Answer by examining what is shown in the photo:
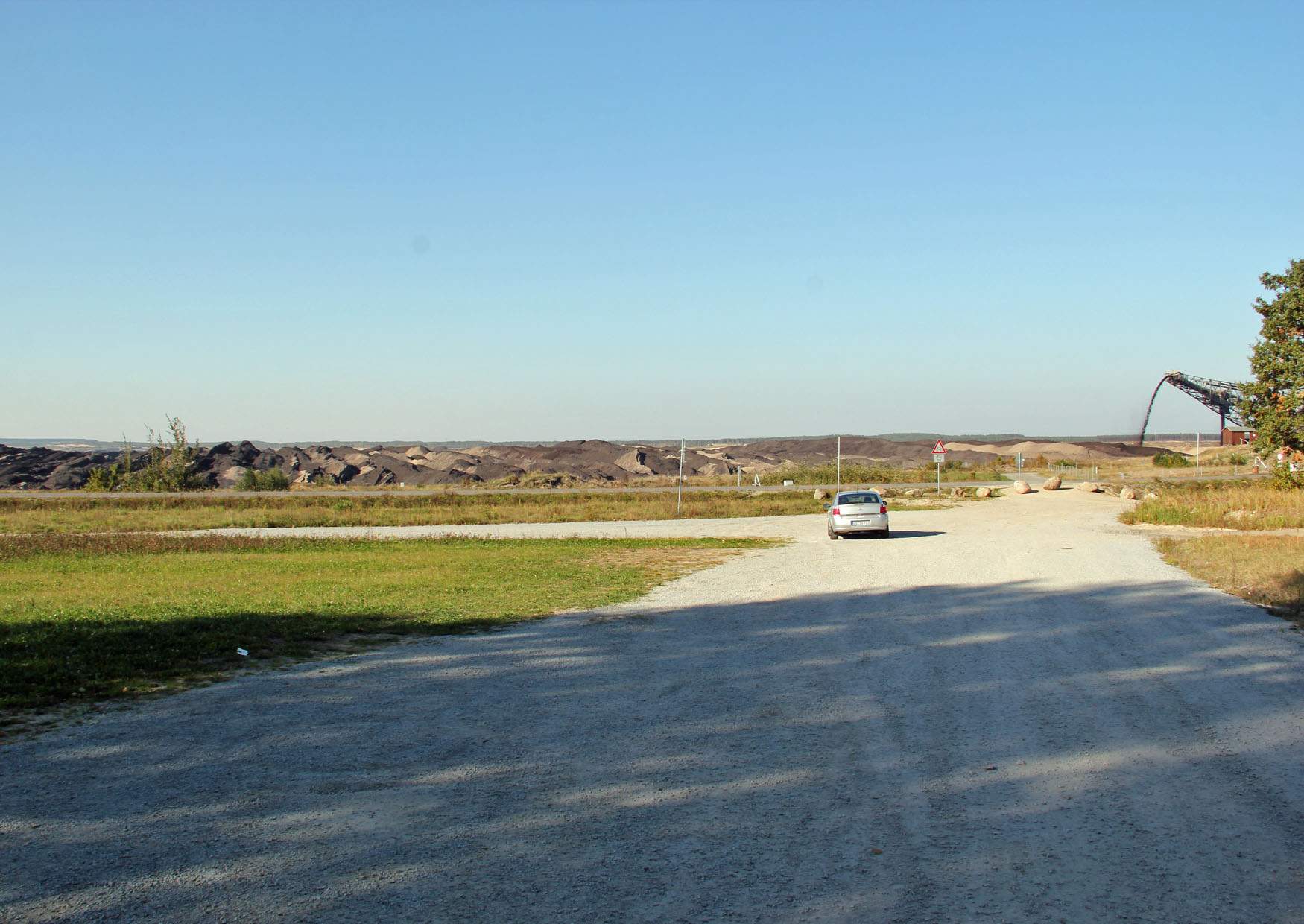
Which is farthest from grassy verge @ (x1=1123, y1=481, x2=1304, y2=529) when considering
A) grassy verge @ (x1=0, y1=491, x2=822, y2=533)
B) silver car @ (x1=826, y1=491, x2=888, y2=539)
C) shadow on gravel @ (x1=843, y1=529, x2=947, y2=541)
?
grassy verge @ (x1=0, y1=491, x2=822, y2=533)

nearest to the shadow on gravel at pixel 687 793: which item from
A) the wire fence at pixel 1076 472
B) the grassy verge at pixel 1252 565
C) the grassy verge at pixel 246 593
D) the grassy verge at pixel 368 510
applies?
the grassy verge at pixel 246 593

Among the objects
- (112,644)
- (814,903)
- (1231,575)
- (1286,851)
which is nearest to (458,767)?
(814,903)

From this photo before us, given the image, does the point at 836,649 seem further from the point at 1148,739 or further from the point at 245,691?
the point at 245,691

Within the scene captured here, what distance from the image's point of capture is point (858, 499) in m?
32.4

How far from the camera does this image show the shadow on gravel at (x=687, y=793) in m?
5.16

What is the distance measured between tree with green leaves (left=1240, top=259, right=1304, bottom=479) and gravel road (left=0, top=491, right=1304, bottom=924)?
26.3 metres

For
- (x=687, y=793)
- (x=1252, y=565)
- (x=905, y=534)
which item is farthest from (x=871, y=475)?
(x=687, y=793)

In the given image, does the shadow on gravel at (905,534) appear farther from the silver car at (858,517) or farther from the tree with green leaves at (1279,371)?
the tree with green leaves at (1279,371)

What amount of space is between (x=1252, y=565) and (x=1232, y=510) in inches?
685

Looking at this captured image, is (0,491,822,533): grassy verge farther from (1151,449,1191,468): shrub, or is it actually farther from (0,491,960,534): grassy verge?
(1151,449,1191,468): shrub

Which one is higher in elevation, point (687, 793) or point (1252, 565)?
point (1252, 565)

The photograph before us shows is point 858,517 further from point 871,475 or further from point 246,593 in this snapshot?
point 871,475

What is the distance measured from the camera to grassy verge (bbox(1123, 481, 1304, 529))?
1280 inches

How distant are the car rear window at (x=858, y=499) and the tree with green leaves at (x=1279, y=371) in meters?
14.8
